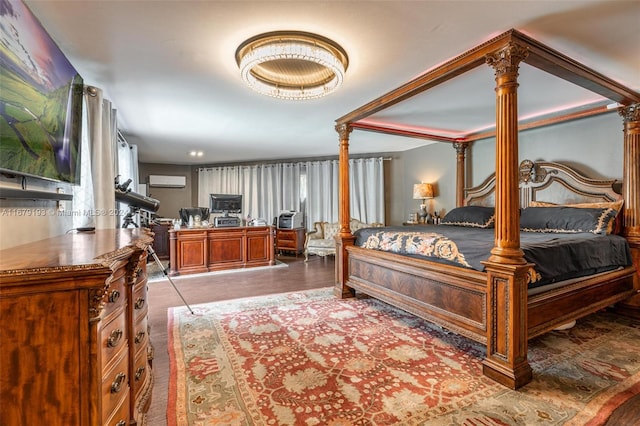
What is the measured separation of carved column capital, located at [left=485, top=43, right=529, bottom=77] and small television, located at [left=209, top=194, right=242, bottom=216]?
190 inches

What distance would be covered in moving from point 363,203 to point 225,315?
420 centimetres

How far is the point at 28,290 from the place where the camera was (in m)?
0.85

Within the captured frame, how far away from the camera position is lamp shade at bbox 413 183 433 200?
548 centimetres

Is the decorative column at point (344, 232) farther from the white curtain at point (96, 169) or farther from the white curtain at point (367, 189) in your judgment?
the white curtain at point (367, 189)

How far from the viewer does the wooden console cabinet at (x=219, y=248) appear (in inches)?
197

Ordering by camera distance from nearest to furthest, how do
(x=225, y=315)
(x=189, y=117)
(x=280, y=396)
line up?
(x=280, y=396), (x=225, y=315), (x=189, y=117)

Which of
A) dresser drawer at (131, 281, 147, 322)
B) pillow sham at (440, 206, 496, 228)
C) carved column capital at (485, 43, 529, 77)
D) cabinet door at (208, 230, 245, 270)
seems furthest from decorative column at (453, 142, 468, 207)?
dresser drawer at (131, 281, 147, 322)

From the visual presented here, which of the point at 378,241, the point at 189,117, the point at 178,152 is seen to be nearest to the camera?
the point at 378,241

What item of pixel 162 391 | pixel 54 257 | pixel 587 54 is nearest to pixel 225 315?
pixel 162 391

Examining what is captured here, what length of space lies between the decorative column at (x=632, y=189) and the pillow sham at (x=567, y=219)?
0.59 feet

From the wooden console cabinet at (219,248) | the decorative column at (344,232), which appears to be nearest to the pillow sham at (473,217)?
the decorative column at (344,232)

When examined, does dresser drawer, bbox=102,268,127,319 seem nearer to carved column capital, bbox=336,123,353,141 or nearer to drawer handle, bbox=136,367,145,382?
drawer handle, bbox=136,367,145,382

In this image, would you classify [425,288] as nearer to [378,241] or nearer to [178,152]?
[378,241]

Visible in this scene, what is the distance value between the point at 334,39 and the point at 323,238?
16.2 feet
